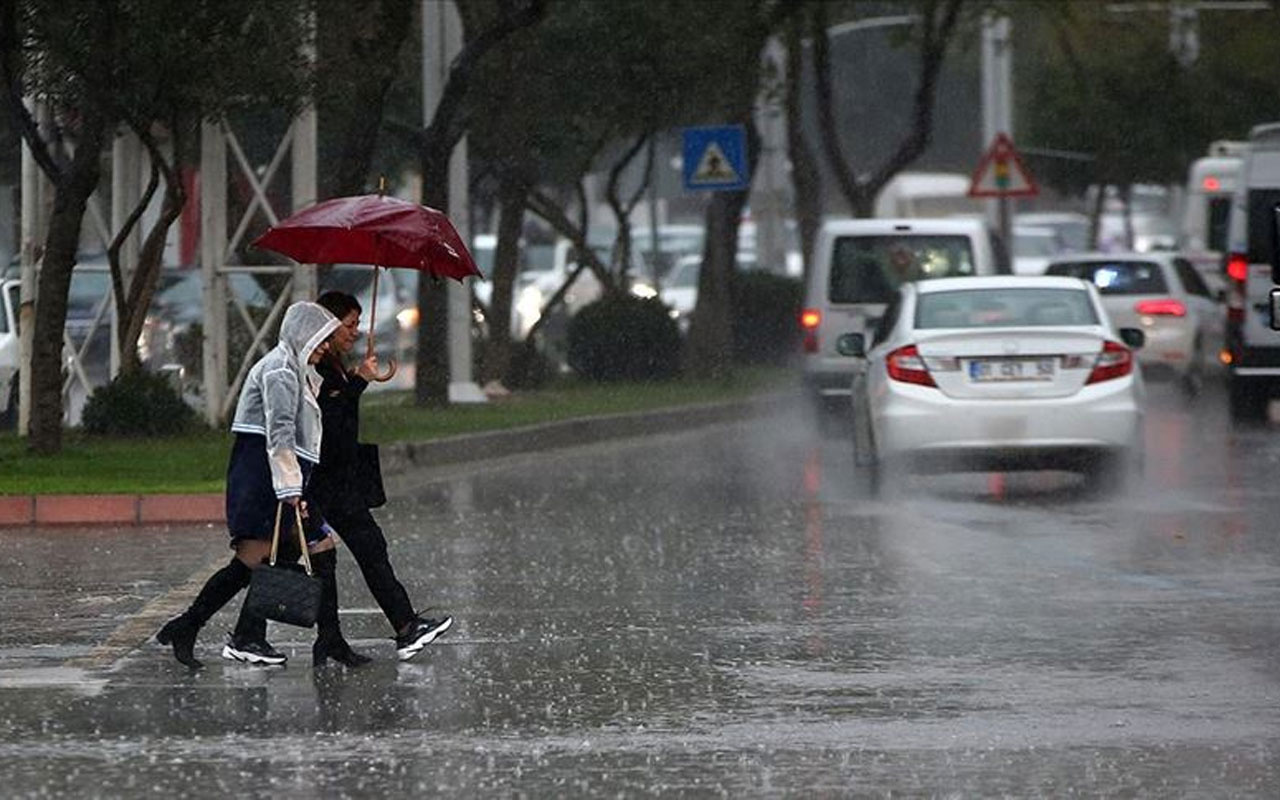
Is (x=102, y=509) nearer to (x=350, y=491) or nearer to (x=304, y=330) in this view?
(x=350, y=491)

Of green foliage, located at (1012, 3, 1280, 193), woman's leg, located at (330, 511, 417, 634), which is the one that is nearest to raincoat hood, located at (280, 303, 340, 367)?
woman's leg, located at (330, 511, 417, 634)

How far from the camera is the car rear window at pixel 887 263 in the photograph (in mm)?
23719

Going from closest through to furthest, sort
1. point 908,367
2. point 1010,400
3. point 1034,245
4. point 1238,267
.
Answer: point 1010,400, point 908,367, point 1238,267, point 1034,245

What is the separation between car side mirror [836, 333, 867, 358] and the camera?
1930 cm

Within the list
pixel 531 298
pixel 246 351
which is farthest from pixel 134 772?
pixel 531 298

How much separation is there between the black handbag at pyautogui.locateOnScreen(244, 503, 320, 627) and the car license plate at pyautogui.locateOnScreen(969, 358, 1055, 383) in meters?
7.98

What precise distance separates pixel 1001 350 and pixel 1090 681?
778 centimetres

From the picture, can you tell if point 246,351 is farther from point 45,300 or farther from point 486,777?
point 486,777

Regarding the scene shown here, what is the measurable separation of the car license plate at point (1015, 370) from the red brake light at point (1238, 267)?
6.47 meters

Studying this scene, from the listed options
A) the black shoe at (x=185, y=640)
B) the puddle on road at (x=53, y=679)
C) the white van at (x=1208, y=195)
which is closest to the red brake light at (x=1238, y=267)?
the white van at (x=1208, y=195)

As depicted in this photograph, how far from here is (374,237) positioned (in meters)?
11.4

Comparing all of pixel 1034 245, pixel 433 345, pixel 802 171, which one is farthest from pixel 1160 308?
pixel 1034 245

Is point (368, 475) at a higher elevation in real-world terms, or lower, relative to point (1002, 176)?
lower

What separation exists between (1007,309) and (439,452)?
4517 mm
